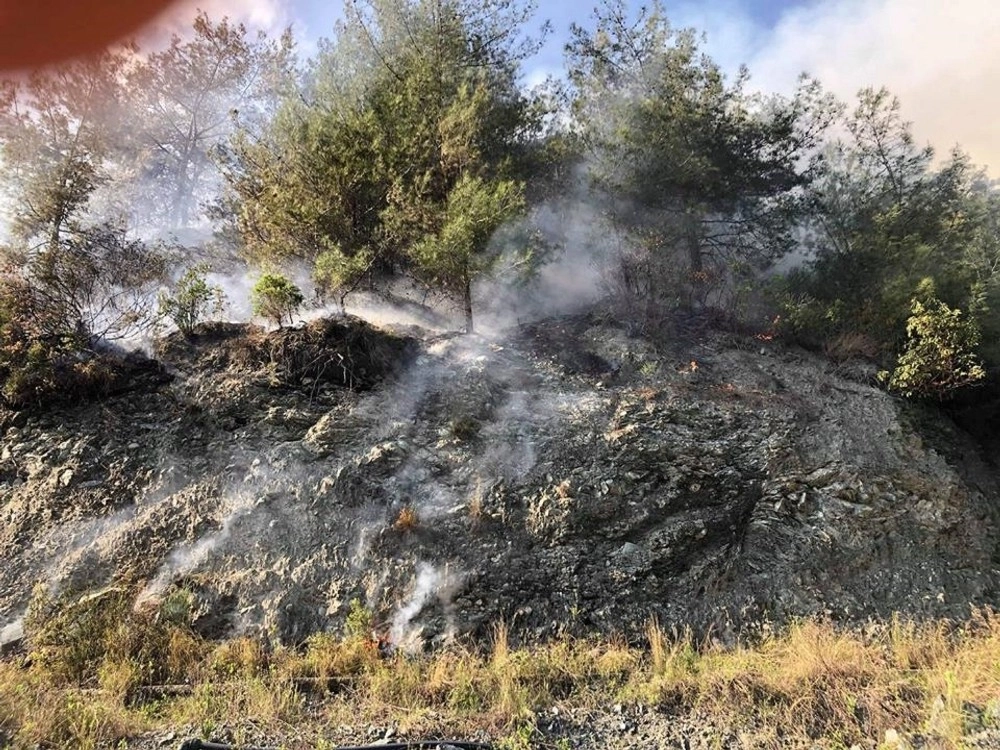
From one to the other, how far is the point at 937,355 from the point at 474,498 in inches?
286

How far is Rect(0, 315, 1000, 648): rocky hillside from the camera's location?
19.2 ft

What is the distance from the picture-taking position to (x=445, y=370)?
29.4 ft

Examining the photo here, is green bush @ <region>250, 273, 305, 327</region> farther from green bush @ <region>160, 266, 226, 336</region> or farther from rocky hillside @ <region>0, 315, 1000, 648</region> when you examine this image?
green bush @ <region>160, 266, 226, 336</region>

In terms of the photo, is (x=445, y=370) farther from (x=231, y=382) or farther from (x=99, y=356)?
(x=99, y=356)

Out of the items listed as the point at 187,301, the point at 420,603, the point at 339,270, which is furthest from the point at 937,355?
the point at 187,301

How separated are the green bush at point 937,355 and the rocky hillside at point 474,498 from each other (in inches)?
16.9

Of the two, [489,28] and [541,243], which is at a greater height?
[489,28]

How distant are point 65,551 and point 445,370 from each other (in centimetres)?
526

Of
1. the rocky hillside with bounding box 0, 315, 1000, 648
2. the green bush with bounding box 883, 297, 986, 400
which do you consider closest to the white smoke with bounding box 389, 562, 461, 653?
the rocky hillside with bounding box 0, 315, 1000, 648

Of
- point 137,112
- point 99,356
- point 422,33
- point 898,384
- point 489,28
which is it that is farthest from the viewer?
point 137,112

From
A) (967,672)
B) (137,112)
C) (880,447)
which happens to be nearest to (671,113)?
(880,447)

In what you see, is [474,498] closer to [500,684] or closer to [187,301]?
[500,684]

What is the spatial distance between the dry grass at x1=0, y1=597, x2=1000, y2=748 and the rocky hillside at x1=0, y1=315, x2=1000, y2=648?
38 cm

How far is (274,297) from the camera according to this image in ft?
27.7
